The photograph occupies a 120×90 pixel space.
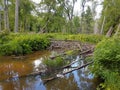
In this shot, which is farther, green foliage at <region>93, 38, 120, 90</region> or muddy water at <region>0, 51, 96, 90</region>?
muddy water at <region>0, 51, 96, 90</region>

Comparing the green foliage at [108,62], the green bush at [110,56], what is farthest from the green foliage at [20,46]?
the green bush at [110,56]

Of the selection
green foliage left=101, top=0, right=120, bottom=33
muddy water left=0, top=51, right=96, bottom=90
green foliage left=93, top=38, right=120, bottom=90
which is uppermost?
green foliage left=101, top=0, right=120, bottom=33

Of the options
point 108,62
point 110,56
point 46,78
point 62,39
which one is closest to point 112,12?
point 62,39

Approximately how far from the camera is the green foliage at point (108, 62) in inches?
213

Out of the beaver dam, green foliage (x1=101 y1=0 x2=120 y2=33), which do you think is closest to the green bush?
the beaver dam

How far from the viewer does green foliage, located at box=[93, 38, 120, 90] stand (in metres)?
5.41

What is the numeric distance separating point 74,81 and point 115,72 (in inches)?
71.1

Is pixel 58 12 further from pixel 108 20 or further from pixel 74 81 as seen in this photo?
pixel 74 81

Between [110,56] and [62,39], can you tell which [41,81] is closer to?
[110,56]

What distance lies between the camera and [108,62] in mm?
6109

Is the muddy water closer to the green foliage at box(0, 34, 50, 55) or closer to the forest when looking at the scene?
the forest

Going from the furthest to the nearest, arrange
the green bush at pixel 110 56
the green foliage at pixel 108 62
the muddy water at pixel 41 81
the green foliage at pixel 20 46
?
the green foliage at pixel 20 46 < the muddy water at pixel 41 81 < the green bush at pixel 110 56 < the green foliage at pixel 108 62

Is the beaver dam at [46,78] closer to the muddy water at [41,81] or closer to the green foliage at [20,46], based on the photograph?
the muddy water at [41,81]

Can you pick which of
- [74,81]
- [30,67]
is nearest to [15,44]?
[30,67]
